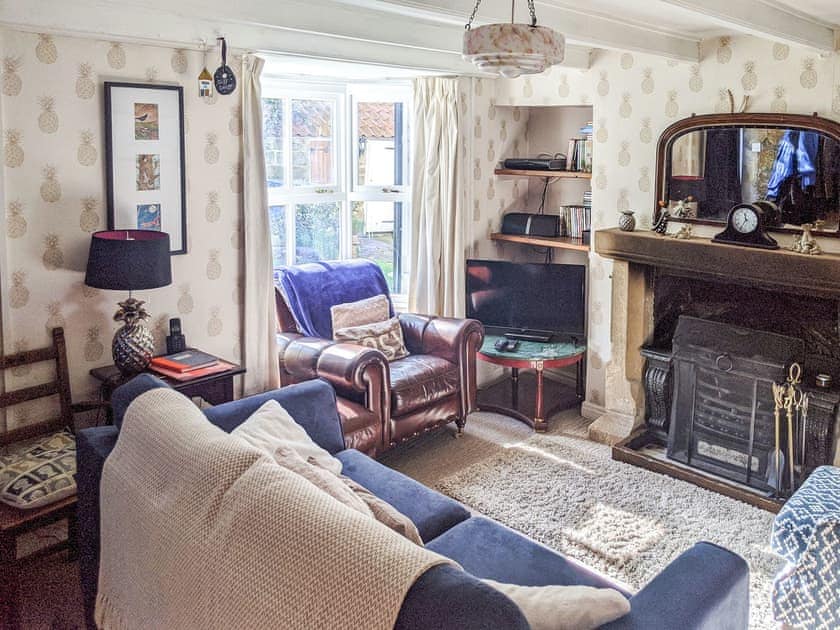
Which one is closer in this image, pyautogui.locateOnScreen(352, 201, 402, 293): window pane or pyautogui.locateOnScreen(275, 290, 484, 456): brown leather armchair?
pyautogui.locateOnScreen(275, 290, 484, 456): brown leather armchair

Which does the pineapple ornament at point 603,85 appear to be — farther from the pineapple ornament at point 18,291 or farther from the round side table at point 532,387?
the pineapple ornament at point 18,291

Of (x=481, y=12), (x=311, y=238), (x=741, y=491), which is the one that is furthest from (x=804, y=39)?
(x=311, y=238)

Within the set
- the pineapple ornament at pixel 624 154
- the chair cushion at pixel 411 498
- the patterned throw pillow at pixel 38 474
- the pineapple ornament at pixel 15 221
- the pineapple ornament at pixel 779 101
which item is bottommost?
the chair cushion at pixel 411 498

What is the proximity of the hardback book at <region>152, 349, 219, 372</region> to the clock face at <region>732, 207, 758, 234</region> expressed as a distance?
263cm

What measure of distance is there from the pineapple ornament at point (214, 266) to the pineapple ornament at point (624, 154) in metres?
2.33

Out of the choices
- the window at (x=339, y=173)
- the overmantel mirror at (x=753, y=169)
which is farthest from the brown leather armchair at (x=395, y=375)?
the overmantel mirror at (x=753, y=169)

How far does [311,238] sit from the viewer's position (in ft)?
17.7

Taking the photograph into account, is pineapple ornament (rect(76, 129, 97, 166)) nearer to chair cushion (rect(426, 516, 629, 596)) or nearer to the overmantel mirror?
chair cushion (rect(426, 516, 629, 596))

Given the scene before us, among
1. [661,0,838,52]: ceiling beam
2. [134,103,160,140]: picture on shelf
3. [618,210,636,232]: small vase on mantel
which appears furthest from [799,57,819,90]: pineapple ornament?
[134,103,160,140]: picture on shelf

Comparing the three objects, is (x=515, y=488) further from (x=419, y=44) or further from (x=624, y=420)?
(x=419, y=44)

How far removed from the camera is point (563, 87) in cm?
503

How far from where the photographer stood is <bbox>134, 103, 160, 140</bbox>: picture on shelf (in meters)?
3.65

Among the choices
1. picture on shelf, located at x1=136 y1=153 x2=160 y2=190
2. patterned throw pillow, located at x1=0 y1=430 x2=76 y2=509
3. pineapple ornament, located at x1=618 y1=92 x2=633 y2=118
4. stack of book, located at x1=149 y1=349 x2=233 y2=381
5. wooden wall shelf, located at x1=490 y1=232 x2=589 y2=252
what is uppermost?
pineapple ornament, located at x1=618 y1=92 x2=633 y2=118

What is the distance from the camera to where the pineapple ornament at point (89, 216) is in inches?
139
